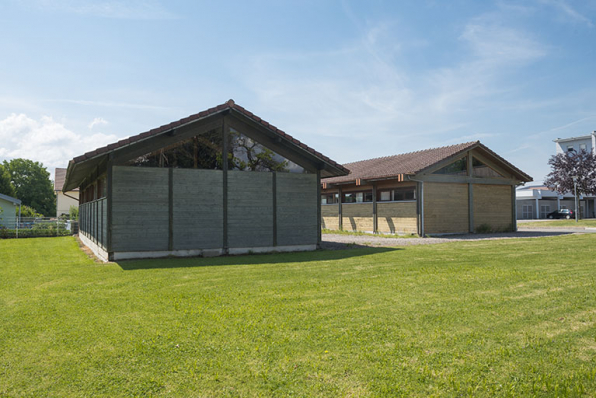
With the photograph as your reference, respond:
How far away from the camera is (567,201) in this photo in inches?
2077

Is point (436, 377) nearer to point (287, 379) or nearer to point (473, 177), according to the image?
point (287, 379)

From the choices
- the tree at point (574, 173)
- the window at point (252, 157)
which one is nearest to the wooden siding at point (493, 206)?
the window at point (252, 157)

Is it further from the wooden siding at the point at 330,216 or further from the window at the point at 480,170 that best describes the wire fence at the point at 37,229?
the window at the point at 480,170

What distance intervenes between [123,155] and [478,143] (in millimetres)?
17646

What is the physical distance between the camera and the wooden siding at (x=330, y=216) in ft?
84.1

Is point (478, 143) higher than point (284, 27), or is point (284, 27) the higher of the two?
point (284, 27)

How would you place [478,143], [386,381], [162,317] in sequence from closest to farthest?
[386,381]
[162,317]
[478,143]

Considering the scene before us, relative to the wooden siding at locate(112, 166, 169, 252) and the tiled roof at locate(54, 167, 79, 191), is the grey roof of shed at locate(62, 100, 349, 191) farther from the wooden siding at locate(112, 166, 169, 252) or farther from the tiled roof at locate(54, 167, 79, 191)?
the tiled roof at locate(54, 167, 79, 191)

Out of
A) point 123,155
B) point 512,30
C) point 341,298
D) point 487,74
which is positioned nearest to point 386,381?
point 341,298

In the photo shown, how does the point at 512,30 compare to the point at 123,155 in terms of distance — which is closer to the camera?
the point at 123,155

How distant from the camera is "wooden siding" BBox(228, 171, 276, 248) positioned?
505 inches

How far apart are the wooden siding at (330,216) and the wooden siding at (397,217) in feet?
12.9

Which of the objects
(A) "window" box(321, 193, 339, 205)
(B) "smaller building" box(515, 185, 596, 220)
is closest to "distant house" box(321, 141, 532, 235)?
(A) "window" box(321, 193, 339, 205)

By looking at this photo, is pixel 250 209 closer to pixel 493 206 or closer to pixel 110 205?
pixel 110 205
